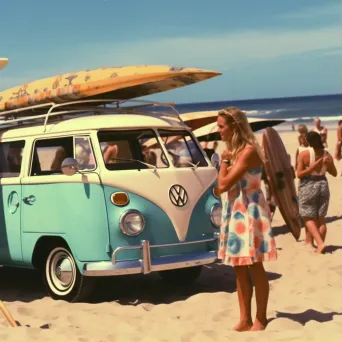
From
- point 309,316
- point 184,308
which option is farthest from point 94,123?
point 309,316

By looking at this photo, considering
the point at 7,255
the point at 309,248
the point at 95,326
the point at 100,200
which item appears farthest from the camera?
the point at 309,248

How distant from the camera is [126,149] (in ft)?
26.9

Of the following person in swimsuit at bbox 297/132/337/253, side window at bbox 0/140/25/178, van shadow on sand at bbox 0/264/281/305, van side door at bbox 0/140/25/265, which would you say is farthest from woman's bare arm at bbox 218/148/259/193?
person in swimsuit at bbox 297/132/337/253

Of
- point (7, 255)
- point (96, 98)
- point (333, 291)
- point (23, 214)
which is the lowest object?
point (333, 291)

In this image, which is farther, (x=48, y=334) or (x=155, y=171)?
(x=155, y=171)

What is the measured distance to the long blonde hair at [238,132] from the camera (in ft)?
18.4

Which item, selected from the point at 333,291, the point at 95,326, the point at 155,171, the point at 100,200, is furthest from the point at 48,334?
the point at 333,291

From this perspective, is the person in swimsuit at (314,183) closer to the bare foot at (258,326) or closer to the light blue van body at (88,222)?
the light blue van body at (88,222)

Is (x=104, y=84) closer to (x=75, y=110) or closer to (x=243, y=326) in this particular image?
(x=75, y=110)

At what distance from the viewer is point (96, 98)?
8.32 metres

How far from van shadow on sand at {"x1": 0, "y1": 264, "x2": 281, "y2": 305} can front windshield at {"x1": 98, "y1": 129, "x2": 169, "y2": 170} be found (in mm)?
1232

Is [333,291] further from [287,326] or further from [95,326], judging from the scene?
[95,326]

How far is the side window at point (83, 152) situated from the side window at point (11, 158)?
2.62 feet

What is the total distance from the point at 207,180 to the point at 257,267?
76.8 inches
